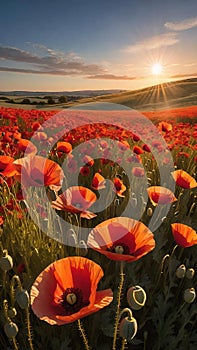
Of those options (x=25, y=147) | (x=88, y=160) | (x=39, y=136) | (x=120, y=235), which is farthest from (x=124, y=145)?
(x=120, y=235)

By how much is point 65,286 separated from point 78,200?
28.5 inches

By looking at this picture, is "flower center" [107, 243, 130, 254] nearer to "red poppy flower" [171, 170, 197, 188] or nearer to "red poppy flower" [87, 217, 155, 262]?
"red poppy flower" [87, 217, 155, 262]

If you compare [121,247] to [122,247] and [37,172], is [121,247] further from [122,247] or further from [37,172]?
[37,172]

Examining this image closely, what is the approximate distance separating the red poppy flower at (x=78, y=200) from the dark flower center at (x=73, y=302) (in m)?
0.60

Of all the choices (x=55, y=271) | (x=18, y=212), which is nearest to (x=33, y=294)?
(x=55, y=271)

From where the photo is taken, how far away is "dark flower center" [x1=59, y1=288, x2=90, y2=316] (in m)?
1.22

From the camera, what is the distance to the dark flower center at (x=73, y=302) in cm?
122

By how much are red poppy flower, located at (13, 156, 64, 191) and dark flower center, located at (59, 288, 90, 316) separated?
0.77m

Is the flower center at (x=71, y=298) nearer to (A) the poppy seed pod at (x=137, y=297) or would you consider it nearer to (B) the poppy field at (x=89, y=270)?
(B) the poppy field at (x=89, y=270)

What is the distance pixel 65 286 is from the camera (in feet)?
4.10

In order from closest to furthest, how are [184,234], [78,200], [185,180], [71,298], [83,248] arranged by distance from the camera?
[71,298]
[184,234]
[83,248]
[78,200]
[185,180]

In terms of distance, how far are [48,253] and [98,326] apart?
472 mm

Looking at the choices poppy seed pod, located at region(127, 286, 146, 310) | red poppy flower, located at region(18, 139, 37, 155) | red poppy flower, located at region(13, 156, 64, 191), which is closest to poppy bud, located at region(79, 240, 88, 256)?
red poppy flower, located at region(13, 156, 64, 191)

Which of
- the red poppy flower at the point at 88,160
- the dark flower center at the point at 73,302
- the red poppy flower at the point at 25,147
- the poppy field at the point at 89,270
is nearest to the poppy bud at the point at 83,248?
the poppy field at the point at 89,270
